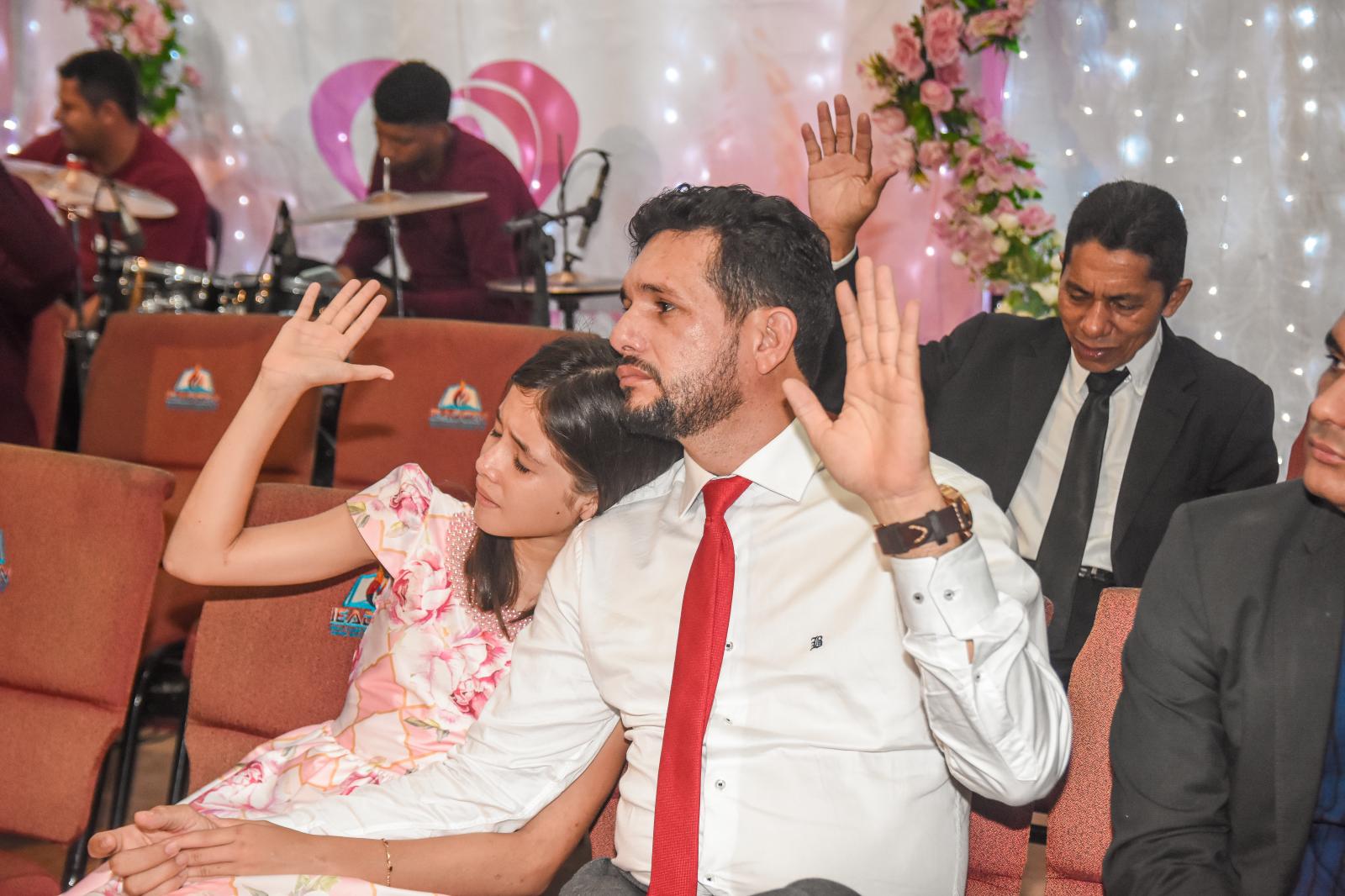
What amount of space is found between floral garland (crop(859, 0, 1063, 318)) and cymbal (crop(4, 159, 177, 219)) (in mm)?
2722

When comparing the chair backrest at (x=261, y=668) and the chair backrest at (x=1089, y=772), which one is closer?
the chair backrest at (x=1089, y=772)

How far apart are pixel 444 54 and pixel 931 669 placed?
432 centimetres

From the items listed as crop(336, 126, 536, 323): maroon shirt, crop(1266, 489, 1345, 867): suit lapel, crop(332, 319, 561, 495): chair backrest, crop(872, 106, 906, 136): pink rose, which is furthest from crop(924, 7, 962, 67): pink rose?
crop(1266, 489, 1345, 867): suit lapel

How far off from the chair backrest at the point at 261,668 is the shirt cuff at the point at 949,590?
1111 millimetres

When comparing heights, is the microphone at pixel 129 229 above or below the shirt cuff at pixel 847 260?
above

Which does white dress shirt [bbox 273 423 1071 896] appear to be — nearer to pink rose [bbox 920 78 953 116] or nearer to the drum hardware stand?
pink rose [bbox 920 78 953 116]

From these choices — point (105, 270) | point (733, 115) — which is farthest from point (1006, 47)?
point (105, 270)

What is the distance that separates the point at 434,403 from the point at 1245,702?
6.07 feet

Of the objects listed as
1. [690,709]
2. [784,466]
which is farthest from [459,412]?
[690,709]

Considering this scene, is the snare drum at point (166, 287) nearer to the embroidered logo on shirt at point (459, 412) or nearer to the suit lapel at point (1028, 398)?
the embroidered logo on shirt at point (459, 412)

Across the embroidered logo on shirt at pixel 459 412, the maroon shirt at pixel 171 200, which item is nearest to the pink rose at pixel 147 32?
the maroon shirt at pixel 171 200

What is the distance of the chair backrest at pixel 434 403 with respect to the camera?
2.75 meters

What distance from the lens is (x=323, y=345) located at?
6.70 ft

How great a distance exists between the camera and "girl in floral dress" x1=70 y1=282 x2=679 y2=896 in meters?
1.92
